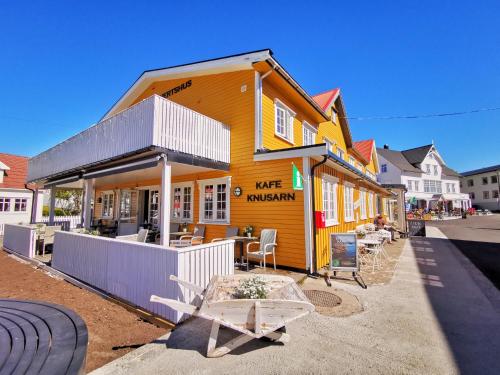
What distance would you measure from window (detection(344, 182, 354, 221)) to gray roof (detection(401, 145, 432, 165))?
39.0 m

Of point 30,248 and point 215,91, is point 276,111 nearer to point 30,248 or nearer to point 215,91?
point 215,91

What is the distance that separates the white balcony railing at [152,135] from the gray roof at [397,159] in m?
39.1

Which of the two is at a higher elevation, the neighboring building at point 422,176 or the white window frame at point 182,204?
the neighboring building at point 422,176

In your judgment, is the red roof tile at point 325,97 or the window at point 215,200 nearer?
the window at point 215,200

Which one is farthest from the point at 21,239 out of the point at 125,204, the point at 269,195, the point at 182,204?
the point at 269,195

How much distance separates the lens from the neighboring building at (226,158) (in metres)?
7.02

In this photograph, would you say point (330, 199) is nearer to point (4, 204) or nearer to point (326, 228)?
point (326, 228)

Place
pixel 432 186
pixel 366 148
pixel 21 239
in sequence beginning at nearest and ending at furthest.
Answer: pixel 21 239 → pixel 366 148 → pixel 432 186

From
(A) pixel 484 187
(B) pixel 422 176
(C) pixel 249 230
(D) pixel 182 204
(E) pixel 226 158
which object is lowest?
(C) pixel 249 230

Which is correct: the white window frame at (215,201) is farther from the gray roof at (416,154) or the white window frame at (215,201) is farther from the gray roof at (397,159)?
the gray roof at (416,154)

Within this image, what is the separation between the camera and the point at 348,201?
1085 cm

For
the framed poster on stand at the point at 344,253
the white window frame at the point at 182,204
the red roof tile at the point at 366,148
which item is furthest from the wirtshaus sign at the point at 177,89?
the red roof tile at the point at 366,148

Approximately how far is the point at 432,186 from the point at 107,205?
48679 mm

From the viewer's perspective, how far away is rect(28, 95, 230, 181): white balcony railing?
676 centimetres
